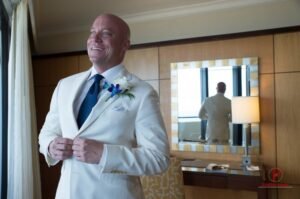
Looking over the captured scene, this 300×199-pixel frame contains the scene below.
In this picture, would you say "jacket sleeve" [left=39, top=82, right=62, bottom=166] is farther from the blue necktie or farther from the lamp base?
the lamp base

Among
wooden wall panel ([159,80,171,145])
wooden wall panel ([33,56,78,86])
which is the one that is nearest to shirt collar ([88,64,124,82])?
wooden wall panel ([159,80,171,145])

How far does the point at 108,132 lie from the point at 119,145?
0.07 metres

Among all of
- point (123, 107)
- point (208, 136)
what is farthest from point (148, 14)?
point (123, 107)

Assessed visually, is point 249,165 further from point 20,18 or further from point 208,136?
point 20,18

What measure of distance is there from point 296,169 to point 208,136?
0.93m

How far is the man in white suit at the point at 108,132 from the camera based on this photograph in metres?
1.16

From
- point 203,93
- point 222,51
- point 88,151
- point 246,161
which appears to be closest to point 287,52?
point 222,51

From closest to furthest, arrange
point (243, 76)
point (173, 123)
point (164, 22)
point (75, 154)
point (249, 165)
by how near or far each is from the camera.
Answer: point (75, 154), point (249, 165), point (243, 76), point (173, 123), point (164, 22)

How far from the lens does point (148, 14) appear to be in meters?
4.06

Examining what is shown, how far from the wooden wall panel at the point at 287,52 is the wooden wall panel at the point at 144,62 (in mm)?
1342

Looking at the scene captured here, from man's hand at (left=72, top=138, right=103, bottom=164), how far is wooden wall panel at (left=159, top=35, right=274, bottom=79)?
8.54 feet

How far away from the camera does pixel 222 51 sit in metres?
3.49

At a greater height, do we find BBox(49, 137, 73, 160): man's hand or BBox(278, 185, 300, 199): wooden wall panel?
BBox(49, 137, 73, 160): man's hand

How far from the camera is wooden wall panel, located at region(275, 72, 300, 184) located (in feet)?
10.3
